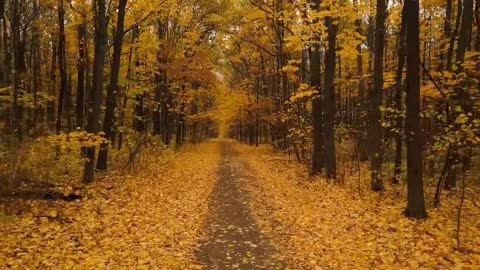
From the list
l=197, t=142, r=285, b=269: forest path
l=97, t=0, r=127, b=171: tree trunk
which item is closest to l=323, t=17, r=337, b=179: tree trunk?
l=197, t=142, r=285, b=269: forest path

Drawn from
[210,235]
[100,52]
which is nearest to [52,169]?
[100,52]

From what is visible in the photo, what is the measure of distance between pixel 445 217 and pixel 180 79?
2299cm

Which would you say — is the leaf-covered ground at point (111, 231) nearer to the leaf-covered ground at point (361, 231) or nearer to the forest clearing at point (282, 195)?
the forest clearing at point (282, 195)

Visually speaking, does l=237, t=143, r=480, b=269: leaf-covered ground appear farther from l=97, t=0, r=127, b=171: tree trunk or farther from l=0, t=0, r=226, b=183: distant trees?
l=0, t=0, r=226, b=183: distant trees

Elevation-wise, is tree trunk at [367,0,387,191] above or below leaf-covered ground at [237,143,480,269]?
above

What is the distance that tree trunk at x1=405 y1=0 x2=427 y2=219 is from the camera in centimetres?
941

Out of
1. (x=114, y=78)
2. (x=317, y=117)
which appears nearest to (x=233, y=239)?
(x=114, y=78)

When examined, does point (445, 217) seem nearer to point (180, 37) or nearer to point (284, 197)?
point (284, 197)

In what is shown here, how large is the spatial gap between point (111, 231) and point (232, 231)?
8.90 ft

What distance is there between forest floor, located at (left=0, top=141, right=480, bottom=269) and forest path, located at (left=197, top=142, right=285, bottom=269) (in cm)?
2

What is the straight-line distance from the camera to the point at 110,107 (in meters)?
16.3

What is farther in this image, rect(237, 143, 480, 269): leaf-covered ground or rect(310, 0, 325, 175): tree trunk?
rect(310, 0, 325, 175): tree trunk

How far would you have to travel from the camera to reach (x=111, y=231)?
9227mm

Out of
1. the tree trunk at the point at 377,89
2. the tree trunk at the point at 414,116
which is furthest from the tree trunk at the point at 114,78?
the tree trunk at the point at 414,116
